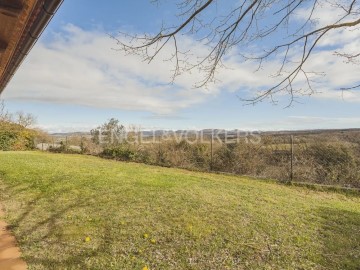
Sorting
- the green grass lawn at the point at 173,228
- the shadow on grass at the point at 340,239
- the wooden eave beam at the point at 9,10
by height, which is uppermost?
the wooden eave beam at the point at 9,10

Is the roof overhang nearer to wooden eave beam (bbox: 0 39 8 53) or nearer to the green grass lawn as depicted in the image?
wooden eave beam (bbox: 0 39 8 53)

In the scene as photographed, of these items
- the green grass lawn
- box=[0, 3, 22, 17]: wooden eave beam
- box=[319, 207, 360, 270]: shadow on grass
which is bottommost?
box=[319, 207, 360, 270]: shadow on grass

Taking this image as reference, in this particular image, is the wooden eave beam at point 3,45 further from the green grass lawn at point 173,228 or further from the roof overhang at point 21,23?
the green grass lawn at point 173,228

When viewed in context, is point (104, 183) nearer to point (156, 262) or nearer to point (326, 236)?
point (156, 262)

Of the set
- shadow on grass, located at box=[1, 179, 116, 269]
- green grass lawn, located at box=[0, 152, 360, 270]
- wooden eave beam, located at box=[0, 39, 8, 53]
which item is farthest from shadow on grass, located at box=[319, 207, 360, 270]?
wooden eave beam, located at box=[0, 39, 8, 53]

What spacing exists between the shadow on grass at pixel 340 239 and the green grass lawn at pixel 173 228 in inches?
0.6

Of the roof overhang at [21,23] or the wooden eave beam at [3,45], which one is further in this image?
the wooden eave beam at [3,45]

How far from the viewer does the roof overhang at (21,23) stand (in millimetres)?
2842

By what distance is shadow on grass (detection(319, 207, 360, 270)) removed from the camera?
13.4 ft

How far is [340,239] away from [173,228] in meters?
2.70

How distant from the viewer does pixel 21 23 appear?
10.6 ft

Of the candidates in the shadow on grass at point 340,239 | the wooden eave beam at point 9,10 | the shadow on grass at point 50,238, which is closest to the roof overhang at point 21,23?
the wooden eave beam at point 9,10

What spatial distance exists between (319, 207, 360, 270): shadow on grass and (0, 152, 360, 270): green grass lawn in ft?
0.05

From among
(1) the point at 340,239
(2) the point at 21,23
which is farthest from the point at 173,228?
(2) the point at 21,23
